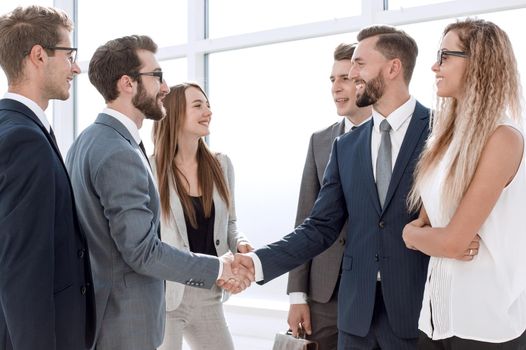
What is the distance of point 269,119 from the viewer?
14.7ft

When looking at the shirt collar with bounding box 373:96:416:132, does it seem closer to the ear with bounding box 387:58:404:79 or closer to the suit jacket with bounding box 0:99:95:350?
the ear with bounding box 387:58:404:79

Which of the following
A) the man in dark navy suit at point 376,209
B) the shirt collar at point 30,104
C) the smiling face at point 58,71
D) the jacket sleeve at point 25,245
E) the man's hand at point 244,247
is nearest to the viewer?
the jacket sleeve at point 25,245

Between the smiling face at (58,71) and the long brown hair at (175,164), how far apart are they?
42.5 inches

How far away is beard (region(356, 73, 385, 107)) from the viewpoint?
2.55m

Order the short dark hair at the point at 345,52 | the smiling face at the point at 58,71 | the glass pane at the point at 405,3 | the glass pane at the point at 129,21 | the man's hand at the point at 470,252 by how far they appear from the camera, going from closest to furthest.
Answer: the man's hand at the point at 470,252 < the smiling face at the point at 58,71 < the short dark hair at the point at 345,52 < the glass pane at the point at 405,3 < the glass pane at the point at 129,21

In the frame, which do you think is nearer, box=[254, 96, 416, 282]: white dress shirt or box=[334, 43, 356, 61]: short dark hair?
box=[254, 96, 416, 282]: white dress shirt

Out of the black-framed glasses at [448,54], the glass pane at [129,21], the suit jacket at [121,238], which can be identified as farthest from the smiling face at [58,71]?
the glass pane at [129,21]

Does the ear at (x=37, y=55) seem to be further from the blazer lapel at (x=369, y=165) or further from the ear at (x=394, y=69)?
the ear at (x=394, y=69)

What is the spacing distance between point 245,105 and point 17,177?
2868mm

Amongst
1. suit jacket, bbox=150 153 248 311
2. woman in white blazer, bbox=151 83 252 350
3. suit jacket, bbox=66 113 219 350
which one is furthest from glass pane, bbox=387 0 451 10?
suit jacket, bbox=66 113 219 350

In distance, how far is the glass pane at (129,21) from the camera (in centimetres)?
501

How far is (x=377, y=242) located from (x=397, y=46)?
0.78m

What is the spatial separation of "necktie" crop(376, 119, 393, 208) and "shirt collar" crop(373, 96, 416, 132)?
4 cm

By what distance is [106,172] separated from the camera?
87.7 inches
